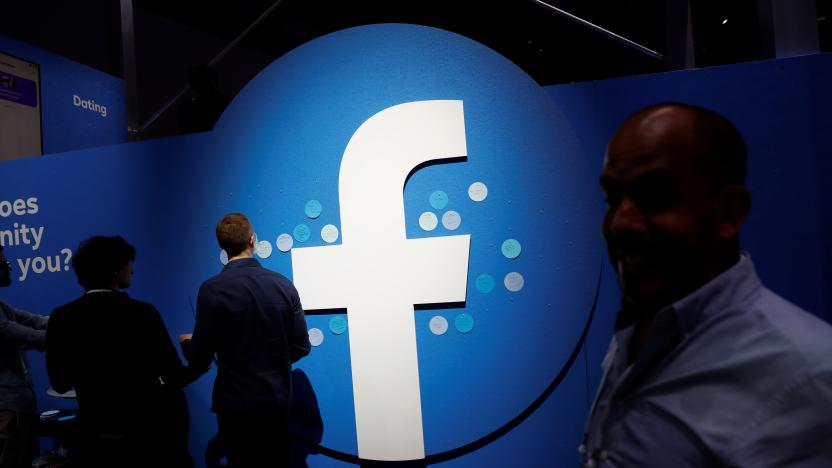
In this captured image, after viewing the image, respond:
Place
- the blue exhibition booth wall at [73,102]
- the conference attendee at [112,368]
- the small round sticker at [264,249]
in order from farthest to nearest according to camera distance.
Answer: the blue exhibition booth wall at [73,102] → the small round sticker at [264,249] → the conference attendee at [112,368]

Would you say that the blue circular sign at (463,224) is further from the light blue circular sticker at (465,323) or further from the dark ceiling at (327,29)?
the dark ceiling at (327,29)

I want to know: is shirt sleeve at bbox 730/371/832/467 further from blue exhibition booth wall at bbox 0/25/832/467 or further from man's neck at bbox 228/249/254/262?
man's neck at bbox 228/249/254/262

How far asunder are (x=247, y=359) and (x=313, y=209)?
793mm

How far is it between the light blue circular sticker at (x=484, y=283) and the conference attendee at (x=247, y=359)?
87 cm

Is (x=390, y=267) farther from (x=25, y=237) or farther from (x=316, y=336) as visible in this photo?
(x=25, y=237)

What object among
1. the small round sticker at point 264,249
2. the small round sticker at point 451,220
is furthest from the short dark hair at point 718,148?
the small round sticker at point 264,249

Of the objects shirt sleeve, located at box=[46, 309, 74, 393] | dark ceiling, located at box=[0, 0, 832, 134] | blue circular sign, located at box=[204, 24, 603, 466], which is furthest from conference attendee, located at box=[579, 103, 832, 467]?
dark ceiling, located at box=[0, 0, 832, 134]

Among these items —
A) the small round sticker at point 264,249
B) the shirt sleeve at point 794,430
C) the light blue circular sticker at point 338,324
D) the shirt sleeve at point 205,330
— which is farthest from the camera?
the small round sticker at point 264,249

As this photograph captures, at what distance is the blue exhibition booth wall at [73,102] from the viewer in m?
4.35

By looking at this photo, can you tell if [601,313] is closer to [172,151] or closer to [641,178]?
[641,178]

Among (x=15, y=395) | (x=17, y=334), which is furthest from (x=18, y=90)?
(x=15, y=395)

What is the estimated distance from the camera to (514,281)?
2.47 m

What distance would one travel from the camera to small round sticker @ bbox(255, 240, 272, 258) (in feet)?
9.00

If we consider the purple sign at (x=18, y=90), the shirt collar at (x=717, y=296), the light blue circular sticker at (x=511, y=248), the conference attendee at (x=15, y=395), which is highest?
the purple sign at (x=18, y=90)
